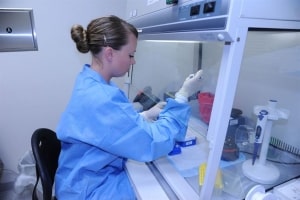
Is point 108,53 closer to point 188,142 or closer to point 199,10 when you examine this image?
point 199,10

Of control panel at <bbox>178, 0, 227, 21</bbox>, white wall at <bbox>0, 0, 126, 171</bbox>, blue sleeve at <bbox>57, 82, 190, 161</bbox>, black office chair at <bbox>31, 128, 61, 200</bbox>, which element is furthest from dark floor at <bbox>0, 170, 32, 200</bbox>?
control panel at <bbox>178, 0, 227, 21</bbox>

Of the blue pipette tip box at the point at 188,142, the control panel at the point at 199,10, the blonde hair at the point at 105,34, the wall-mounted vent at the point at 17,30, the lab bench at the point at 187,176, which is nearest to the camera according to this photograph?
the control panel at the point at 199,10

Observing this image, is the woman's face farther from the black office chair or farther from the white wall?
the white wall

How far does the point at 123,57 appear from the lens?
1.04 m

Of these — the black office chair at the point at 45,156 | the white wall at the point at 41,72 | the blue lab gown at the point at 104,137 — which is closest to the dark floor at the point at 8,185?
the white wall at the point at 41,72

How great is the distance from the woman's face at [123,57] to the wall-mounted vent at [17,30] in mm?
1118

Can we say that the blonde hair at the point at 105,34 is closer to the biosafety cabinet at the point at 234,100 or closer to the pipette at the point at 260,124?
the biosafety cabinet at the point at 234,100

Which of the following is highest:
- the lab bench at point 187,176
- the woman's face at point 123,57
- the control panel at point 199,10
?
the control panel at point 199,10

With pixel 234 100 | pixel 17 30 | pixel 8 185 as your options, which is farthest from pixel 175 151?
pixel 8 185

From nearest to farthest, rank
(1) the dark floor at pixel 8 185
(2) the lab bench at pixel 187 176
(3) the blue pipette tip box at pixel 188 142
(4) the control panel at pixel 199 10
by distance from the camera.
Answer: (4) the control panel at pixel 199 10
(2) the lab bench at pixel 187 176
(3) the blue pipette tip box at pixel 188 142
(1) the dark floor at pixel 8 185

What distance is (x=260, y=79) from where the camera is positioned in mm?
1031

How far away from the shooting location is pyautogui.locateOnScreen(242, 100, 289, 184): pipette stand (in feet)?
2.82

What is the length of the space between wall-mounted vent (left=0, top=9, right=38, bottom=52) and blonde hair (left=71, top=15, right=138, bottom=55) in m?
1.00

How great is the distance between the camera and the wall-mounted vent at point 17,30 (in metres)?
1.74
